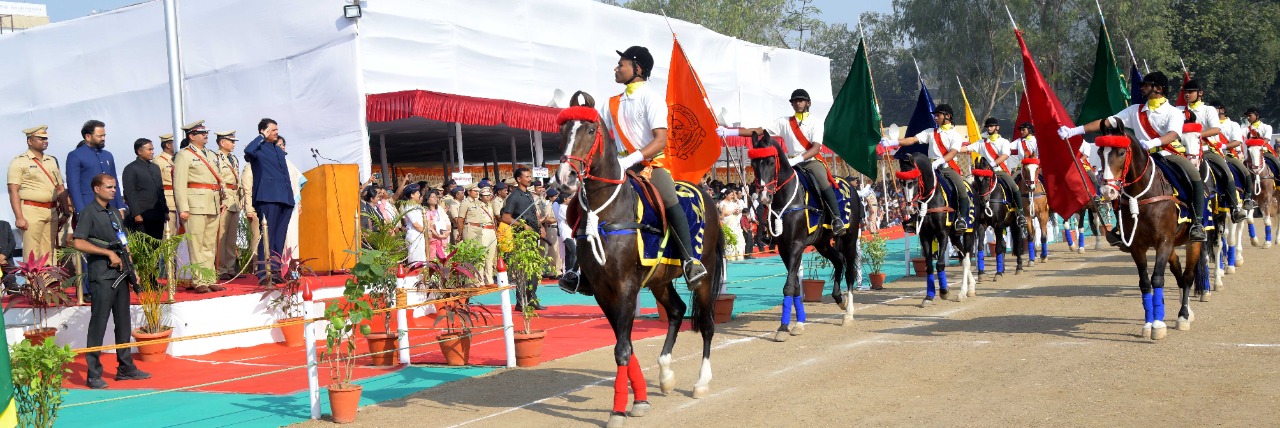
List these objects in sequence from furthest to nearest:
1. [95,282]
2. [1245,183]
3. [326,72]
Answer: [326,72] < [1245,183] < [95,282]

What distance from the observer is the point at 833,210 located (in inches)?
512

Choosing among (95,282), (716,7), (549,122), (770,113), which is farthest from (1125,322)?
(716,7)

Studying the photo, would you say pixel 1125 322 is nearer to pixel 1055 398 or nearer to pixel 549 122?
pixel 1055 398

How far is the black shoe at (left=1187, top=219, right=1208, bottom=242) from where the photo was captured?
36.5ft

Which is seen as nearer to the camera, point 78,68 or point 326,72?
point 326,72

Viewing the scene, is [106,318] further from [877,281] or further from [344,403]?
[877,281]

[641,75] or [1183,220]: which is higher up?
[641,75]

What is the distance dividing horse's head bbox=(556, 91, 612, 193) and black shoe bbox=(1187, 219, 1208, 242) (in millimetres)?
6546

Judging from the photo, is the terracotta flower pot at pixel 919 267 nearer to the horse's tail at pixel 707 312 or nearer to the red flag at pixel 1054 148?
the red flag at pixel 1054 148

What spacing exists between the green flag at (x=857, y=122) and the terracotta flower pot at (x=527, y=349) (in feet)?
→ 17.4

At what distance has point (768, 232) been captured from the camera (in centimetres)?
1252

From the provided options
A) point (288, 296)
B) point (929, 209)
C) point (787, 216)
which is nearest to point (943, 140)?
point (929, 209)

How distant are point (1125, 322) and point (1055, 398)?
14.9ft

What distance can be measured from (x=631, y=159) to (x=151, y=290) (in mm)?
6325
